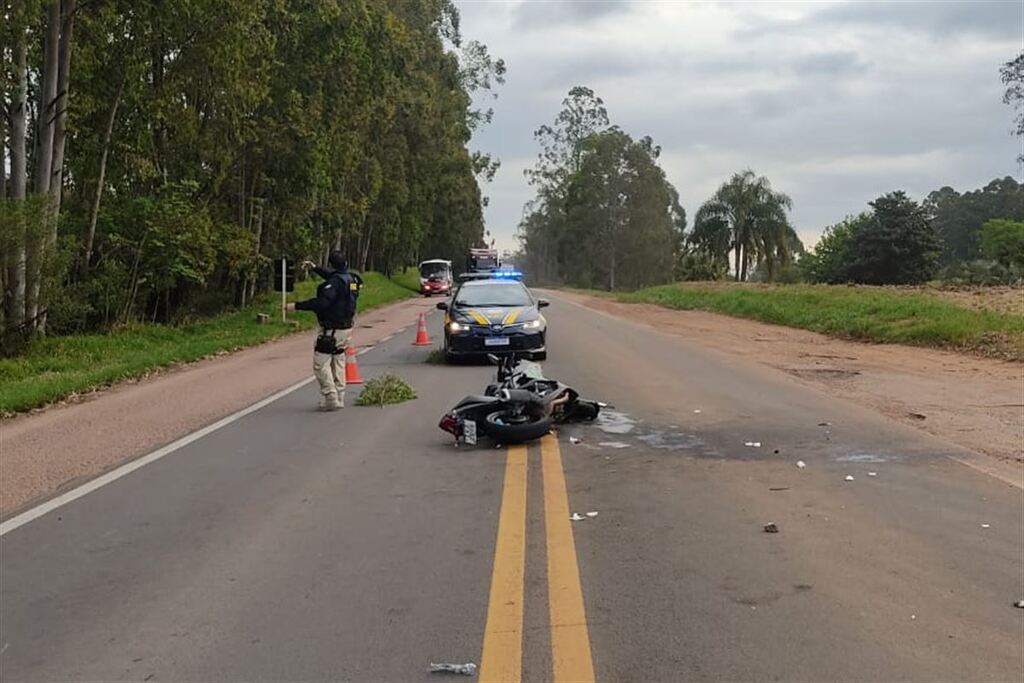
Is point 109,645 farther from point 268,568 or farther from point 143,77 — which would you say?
point 143,77

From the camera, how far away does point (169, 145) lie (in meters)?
25.5

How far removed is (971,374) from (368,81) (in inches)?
898

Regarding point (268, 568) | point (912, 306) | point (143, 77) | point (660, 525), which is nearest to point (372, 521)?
point (268, 568)

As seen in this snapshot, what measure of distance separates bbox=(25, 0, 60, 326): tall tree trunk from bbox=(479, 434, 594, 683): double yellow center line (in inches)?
503

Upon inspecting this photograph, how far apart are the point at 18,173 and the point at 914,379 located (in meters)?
→ 16.5

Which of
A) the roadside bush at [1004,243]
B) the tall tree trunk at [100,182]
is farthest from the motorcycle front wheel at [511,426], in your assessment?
the roadside bush at [1004,243]

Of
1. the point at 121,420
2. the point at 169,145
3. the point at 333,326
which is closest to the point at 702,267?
the point at 169,145

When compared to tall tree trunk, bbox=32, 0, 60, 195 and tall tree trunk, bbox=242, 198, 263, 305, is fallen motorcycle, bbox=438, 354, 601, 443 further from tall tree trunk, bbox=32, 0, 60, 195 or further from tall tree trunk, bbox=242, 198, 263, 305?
tall tree trunk, bbox=242, 198, 263, 305

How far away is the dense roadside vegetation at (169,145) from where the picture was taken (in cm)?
1791

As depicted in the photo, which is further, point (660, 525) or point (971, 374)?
point (971, 374)

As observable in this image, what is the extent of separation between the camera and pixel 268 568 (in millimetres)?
5520

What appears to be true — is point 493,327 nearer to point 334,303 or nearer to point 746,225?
point 334,303

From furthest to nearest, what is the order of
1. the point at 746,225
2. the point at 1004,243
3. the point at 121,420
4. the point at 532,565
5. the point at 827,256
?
1. the point at 827,256
2. the point at 746,225
3. the point at 1004,243
4. the point at 121,420
5. the point at 532,565

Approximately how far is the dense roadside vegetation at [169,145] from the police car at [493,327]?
7447 millimetres
